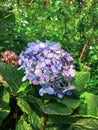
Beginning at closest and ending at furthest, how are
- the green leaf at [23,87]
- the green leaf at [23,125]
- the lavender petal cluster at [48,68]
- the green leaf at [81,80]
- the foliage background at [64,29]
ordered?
the lavender petal cluster at [48,68] < the green leaf at [23,87] < the green leaf at [81,80] < the green leaf at [23,125] < the foliage background at [64,29]

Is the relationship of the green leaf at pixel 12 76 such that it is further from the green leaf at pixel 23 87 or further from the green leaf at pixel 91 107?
the green leaf at pixel 91 107

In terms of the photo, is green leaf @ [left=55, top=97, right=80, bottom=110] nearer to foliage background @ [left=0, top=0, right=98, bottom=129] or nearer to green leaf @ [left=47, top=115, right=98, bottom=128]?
green leaf @ [left=47, top=115, right=98, bottom=128]

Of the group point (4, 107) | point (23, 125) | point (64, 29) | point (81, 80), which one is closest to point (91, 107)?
point (81, 80)

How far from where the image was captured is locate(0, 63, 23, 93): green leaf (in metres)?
2.84

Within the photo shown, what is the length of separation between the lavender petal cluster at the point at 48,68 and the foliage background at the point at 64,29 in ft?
6.64

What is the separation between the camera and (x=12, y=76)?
2.89 metres

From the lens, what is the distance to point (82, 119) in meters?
2.84

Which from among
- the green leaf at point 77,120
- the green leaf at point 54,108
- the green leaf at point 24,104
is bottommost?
the green leaf at point 77,120

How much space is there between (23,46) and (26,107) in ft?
6.40

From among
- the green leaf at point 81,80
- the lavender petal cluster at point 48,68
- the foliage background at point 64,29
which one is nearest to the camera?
the lavender petal cluster at point 48,68

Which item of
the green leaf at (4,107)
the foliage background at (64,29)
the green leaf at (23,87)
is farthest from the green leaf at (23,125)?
the foliage background at (64,29)

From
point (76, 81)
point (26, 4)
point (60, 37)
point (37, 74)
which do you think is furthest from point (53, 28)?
point (37, 74)

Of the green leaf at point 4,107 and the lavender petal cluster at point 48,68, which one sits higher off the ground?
the lavender petal cluster at point 48,68

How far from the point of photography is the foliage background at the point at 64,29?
4953 millimetres
